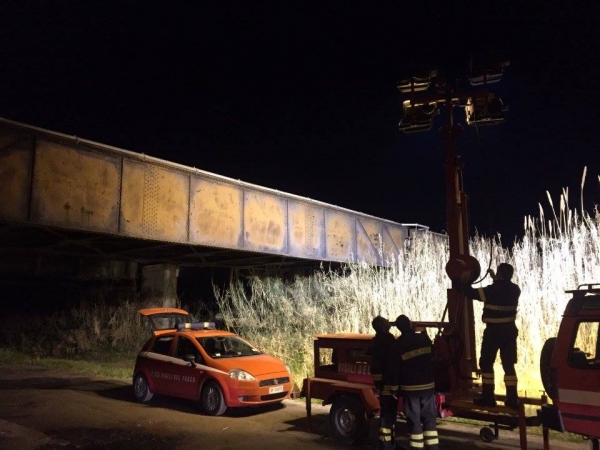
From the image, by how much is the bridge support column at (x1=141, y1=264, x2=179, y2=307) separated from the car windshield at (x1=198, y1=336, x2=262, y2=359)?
9.64m

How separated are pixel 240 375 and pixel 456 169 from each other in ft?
16.9

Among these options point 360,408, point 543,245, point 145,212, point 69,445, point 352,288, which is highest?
point 145,212

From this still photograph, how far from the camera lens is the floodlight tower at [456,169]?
21.1 feet

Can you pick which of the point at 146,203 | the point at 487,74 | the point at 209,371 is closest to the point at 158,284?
the point at 146,203

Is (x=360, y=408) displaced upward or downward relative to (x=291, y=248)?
downward

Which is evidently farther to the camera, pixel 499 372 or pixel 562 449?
pixel 499 372

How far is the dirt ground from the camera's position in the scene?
698 centimetres

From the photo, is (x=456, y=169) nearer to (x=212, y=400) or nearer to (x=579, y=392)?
Answer: (x=579, y=392)

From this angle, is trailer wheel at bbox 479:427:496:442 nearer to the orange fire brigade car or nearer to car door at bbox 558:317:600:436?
car door at bbox 558:317:600:436

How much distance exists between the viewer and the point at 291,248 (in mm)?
17578

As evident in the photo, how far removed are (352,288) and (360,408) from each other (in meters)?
9.06

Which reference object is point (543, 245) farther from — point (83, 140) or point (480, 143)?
point (83, 140)

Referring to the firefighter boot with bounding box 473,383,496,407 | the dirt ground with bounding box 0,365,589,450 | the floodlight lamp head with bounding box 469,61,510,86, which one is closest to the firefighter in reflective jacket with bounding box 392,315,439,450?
the firefighter boot with bounding box 473,383,496,407

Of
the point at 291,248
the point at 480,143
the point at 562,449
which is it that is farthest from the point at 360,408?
the point at 291,248
